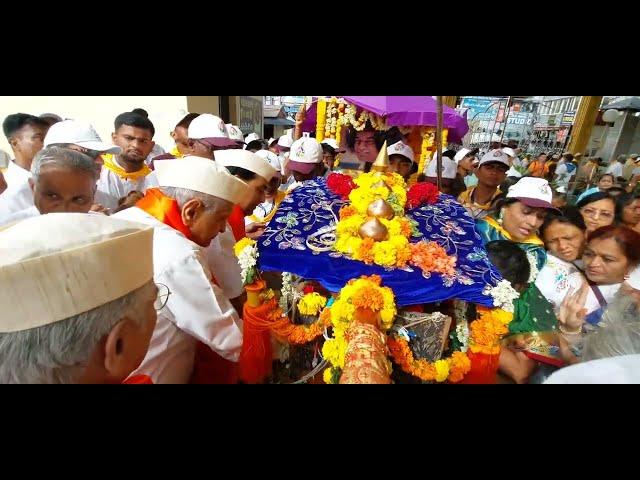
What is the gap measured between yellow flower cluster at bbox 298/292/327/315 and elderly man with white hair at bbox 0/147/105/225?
4.68 ft

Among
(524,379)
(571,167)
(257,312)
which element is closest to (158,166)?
(257,312)

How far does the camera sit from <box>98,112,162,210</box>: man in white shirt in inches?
123

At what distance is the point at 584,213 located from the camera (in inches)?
111

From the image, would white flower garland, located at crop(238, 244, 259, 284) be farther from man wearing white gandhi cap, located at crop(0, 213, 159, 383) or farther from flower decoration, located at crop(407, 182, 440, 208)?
flower decoration, located at crop(407, 182, 440, 208)

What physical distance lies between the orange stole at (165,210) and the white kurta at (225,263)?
1.80 ft

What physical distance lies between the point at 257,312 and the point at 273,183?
5.97 feet

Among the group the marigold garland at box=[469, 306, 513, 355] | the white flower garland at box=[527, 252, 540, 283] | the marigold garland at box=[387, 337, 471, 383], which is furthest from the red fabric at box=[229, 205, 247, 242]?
the white flower garland at box=[527, 252, 540, 283]

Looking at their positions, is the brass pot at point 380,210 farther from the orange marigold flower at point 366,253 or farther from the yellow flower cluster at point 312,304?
the yellow flower cluster at point 312,304

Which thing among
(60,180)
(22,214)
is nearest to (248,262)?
(60,180)

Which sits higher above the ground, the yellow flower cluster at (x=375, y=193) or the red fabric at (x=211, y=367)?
the yellow flower cluster at (x=375, y=193)

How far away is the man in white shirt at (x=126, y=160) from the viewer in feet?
10.2

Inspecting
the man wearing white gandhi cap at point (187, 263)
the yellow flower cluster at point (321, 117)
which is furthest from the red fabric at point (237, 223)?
the yellow flower cluster at point (321, 117)
